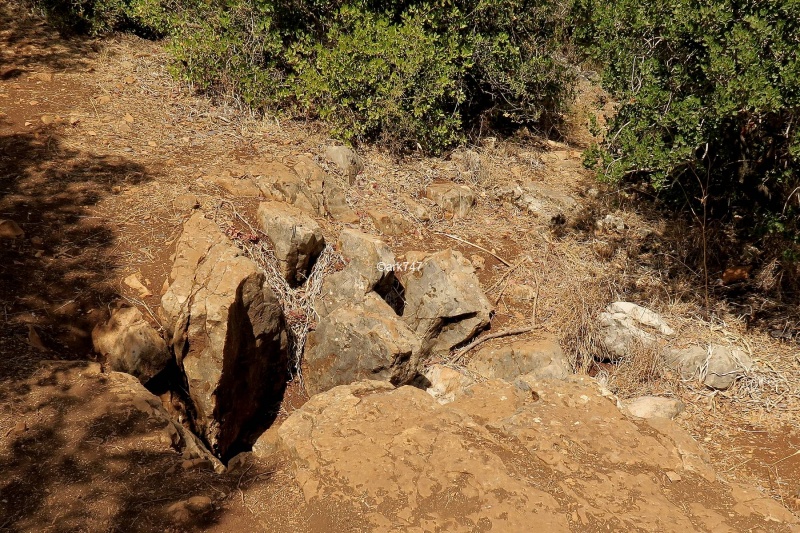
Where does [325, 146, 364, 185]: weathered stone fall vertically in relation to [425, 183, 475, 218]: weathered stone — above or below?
above

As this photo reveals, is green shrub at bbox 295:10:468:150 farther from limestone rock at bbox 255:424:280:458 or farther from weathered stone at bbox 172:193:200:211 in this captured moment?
limestone rock at bbox 255:424:280:458

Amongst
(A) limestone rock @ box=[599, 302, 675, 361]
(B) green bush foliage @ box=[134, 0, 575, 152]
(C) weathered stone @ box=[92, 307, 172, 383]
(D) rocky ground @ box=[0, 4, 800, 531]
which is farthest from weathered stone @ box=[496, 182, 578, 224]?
(C) weathered stone @ box=[92, 307, 172, 383]

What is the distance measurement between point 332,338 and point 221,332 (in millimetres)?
983

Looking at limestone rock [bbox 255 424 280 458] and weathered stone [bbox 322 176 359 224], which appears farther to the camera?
weathered stone [bbox 322 176 359 224]

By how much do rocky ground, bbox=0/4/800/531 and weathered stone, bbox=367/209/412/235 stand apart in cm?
3

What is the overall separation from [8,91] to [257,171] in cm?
286

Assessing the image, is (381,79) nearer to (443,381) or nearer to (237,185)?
(237,185)

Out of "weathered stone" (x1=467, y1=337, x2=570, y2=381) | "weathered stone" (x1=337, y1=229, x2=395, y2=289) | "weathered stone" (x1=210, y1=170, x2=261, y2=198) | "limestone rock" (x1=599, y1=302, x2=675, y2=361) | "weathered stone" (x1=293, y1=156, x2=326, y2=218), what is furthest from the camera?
"weathered stone" (x1=293, y1=156, x2=326, y2=218)

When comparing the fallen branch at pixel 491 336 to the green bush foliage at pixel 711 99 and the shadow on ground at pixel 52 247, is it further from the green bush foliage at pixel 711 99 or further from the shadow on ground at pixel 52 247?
the shadow on ground at pixel 52 247

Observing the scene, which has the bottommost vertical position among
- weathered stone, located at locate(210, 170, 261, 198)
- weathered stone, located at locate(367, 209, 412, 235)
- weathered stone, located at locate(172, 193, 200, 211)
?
weathered stone, located at locate(367, 209, 412, 235)

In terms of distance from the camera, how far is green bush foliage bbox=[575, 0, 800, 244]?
494 cm

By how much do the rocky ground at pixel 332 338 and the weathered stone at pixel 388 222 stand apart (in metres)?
0.03

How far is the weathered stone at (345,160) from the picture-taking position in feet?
22.5

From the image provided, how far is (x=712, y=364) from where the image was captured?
18.2 ft
